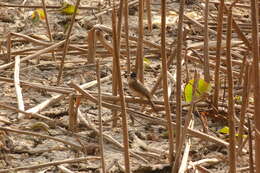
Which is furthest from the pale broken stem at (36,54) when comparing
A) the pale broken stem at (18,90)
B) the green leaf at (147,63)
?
the green leaf at (147,63)

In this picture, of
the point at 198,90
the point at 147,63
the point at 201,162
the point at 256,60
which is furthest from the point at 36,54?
the point at 256,60

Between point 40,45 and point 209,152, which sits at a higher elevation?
point 40,45

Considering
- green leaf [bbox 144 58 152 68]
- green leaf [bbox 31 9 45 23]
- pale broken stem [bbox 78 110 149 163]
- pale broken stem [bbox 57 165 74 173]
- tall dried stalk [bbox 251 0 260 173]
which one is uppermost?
tall dried stalk [bbox 251 0 260 173]

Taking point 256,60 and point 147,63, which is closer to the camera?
point 256,60

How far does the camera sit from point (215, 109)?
2.86m

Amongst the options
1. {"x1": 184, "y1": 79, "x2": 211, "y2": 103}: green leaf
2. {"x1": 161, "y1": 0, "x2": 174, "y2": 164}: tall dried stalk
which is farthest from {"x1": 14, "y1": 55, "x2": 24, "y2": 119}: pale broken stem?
{"x1": 161, "y1": 0, "x2": 174, "y2": 164}: tall dried stalk

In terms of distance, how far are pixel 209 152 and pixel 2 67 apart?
1.33 meters

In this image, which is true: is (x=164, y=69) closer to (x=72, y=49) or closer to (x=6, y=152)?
(x=6, y=152)

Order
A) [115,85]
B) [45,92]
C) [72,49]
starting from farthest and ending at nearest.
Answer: [72,49] → [45,92] → [115,85]

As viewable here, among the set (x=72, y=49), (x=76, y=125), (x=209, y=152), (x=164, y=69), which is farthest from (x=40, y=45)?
(x=164, y=69)

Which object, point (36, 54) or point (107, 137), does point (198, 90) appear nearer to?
point (107, 137)

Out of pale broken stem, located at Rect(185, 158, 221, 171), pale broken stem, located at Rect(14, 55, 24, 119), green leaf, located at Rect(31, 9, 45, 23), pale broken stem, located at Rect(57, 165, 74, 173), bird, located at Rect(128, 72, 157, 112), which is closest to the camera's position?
pale broken stem, located at Rect(185, 158, 221, 171)

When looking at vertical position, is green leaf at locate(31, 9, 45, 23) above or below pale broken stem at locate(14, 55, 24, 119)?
above

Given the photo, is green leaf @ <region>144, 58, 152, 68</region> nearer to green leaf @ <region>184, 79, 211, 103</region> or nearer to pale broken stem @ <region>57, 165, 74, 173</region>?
green leaf @ <region>184, 79, 211, 103</region>
